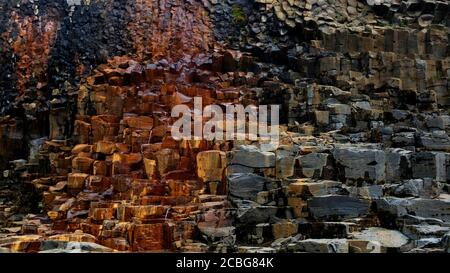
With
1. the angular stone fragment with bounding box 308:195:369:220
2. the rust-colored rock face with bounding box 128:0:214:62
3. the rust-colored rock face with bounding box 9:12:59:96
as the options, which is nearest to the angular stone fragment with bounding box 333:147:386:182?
the angular stone fragment with bounding box 308:195:369:220

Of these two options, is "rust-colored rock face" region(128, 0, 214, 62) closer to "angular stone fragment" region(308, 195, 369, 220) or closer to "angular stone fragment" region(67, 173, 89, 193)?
"angular stone fragment" region(67, 173, 89, 193)

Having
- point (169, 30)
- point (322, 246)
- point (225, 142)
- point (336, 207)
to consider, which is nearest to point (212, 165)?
point (225, 142)

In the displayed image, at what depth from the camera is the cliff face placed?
15.1 m

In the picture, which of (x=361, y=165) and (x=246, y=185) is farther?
(x=361, y=165)

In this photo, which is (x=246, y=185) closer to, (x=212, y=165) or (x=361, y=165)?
(x=212, y=165)

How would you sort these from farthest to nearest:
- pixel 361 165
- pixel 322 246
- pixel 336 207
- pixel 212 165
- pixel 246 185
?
pixel 212 165, pixel 361 165, pixel 246 185, pixel 336 207, pixel 322 246

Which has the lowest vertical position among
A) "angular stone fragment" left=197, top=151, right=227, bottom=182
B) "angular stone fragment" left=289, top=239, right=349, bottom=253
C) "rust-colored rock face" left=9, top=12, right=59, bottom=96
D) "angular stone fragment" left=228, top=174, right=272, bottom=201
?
"angular stone fragment" left=289, top=239, right=349, bottom=253

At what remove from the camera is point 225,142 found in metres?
19.5

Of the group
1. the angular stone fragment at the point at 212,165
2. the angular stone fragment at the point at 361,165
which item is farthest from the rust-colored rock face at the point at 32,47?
the angular stone fragment at the point at 361,165

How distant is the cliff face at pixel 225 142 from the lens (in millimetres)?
15086

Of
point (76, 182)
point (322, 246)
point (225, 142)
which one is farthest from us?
point (76, 182)

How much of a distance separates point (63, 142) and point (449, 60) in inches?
618

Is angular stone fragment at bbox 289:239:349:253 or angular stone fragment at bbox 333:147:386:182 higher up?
angular stone fragment at bbox 333:147:386:182
